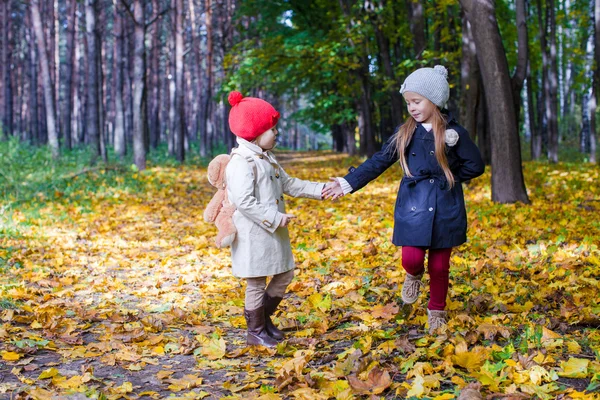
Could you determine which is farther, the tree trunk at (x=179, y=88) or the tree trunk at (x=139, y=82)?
the tree trunk at (x=179, y=88)

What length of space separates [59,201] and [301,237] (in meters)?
5.82

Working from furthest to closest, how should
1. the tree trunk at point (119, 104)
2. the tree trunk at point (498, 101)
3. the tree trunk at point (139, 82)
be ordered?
1. the tree trunk at point (119, 104)
2. the tree trunk at point (139, 82)
3. the tree trunk at point (498, 101)

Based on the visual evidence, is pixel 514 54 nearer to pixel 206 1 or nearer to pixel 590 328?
pixel 206 1

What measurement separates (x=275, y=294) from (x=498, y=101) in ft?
21.1

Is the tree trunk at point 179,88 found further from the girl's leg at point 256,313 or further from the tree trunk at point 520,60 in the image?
the girl's leg at point 256,313

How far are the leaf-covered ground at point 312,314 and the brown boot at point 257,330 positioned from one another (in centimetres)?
10

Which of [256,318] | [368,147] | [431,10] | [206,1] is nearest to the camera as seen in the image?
[256,318]

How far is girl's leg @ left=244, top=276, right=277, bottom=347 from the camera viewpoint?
14.1ft

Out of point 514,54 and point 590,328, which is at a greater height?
point 514,54

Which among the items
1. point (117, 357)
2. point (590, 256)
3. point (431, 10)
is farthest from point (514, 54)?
point (117, 357)

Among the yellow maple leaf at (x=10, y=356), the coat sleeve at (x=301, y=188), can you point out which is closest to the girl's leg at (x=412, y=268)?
the coat sleeve at (x=301, y=188)

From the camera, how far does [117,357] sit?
4.04 meters

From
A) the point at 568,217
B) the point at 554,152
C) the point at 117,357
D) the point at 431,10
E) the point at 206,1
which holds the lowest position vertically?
the point at 117,357

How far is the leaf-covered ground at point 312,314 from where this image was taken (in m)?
3.42
